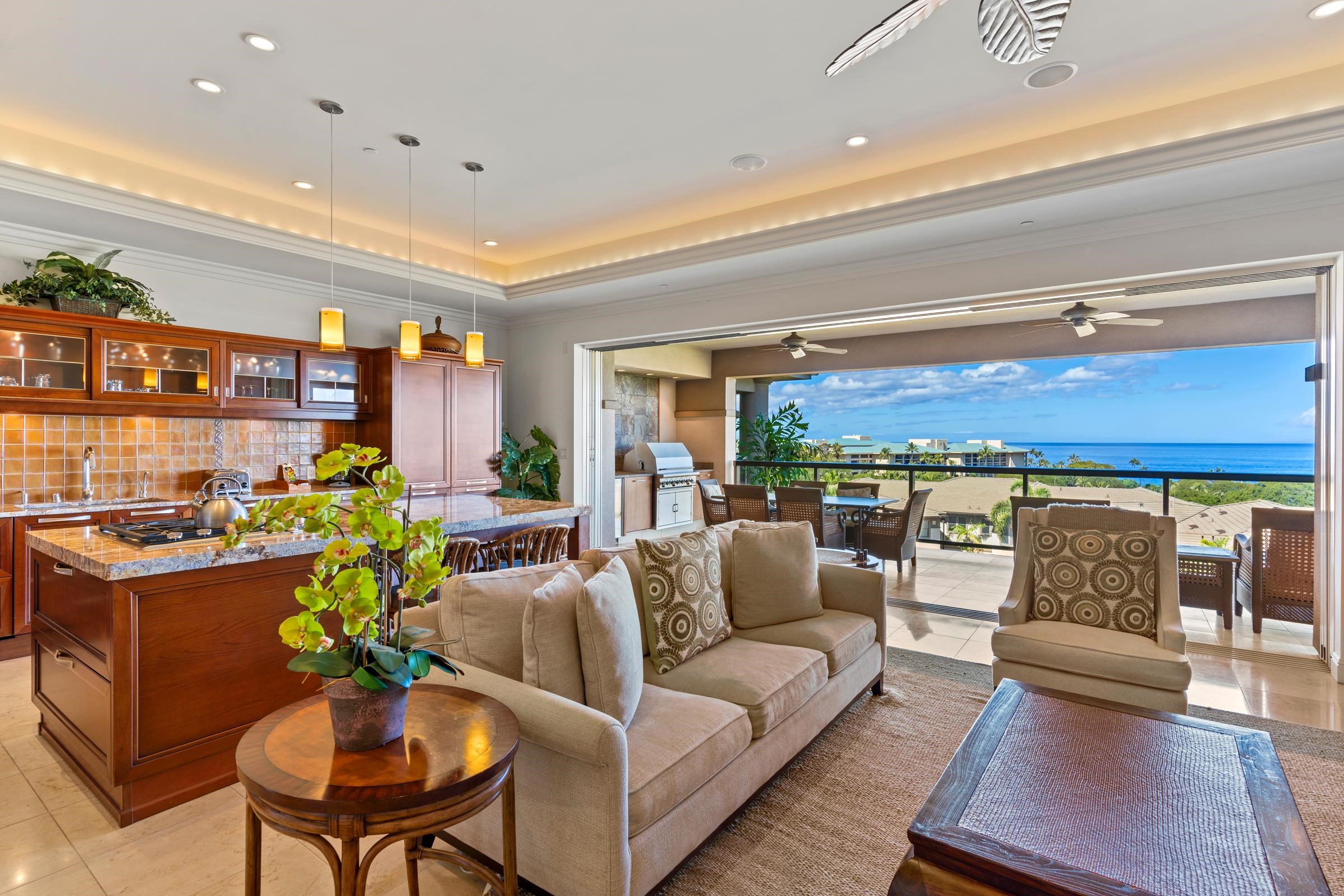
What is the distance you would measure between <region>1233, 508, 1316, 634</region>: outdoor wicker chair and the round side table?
197 inches

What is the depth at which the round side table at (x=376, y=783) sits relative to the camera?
1.17m

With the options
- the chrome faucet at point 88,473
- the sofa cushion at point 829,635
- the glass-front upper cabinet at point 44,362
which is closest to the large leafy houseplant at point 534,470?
the chrome faucet at point 88,473

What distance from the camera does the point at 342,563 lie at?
133 centimetres

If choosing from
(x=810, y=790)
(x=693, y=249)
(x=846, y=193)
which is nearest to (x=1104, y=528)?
(x=810, y=790)

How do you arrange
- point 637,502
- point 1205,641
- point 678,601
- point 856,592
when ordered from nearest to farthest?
point 678,601 < point 856,592 < point 1205,641 < point 637,502

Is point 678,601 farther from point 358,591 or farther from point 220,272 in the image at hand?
point 220,272

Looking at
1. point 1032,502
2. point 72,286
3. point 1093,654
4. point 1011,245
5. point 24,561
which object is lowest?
point 1093,654

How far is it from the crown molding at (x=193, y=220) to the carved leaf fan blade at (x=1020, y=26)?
4.32 meters

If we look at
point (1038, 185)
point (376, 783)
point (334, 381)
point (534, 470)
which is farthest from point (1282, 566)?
point (334, 381)

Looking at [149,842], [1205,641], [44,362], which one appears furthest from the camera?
[1205,641]

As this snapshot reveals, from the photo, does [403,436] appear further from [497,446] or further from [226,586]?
[226,586]

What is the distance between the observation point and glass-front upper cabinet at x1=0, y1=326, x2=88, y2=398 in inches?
146

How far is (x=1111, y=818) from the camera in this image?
152 centimetres

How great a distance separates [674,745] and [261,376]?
4.53 meters
